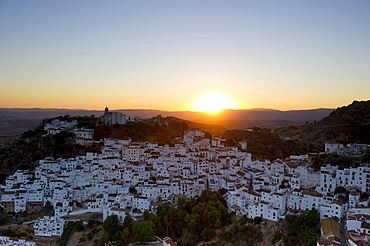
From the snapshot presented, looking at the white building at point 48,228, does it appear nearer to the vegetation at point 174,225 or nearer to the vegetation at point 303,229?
the vegetation at point 174,225

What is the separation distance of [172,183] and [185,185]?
1.17 meters

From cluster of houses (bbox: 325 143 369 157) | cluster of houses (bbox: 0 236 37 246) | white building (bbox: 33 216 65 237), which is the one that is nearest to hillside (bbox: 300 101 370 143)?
cluster of houses (bbox: 325 143 369 157)

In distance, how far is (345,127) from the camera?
4588 cm

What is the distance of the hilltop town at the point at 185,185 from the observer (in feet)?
67.7

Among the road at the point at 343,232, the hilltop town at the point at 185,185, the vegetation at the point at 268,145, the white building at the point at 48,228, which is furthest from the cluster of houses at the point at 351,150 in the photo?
the white building at the point at 48,228

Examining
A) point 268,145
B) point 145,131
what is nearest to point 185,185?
point 145,131

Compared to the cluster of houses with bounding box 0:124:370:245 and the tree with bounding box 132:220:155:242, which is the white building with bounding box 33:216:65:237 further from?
the tree with bounding box 132:220:155:242

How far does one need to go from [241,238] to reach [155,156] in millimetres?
13377

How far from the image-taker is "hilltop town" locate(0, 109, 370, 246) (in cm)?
2064

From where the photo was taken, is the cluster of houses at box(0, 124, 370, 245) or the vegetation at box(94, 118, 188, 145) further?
the vegetation at box(94, 118, 188, 145)

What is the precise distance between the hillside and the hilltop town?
16781mm

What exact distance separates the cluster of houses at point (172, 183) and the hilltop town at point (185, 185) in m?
0.07

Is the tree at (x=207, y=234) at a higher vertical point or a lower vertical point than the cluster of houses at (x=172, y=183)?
lower

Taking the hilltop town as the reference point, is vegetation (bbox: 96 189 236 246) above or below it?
below
